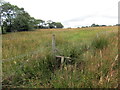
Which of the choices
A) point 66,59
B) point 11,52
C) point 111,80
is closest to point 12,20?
point 11,52

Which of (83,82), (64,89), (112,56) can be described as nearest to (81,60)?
(112,56)

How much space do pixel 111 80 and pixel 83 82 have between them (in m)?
0.47

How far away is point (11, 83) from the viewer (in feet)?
9.37

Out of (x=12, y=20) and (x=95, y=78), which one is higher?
(x=12, y=20)

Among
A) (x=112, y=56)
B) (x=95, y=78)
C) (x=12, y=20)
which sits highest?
(x=12, y=20)

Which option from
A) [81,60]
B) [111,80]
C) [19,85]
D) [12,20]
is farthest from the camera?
[12,20]

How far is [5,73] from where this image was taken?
318 cm

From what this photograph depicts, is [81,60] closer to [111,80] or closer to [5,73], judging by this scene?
[111,80]

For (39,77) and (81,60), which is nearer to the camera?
(39,77)

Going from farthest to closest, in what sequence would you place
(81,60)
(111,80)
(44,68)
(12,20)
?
(12,20) → (81,60) → (44,68) → (111,80)

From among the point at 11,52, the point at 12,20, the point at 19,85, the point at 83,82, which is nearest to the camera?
the point at 83,82

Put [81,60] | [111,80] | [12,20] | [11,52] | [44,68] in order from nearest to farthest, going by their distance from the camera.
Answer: [111,80]
[44,68]
[81,60]
[11,52]
[12,20]

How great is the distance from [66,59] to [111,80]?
175 cm

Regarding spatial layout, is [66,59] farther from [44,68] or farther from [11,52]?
[11,52]
